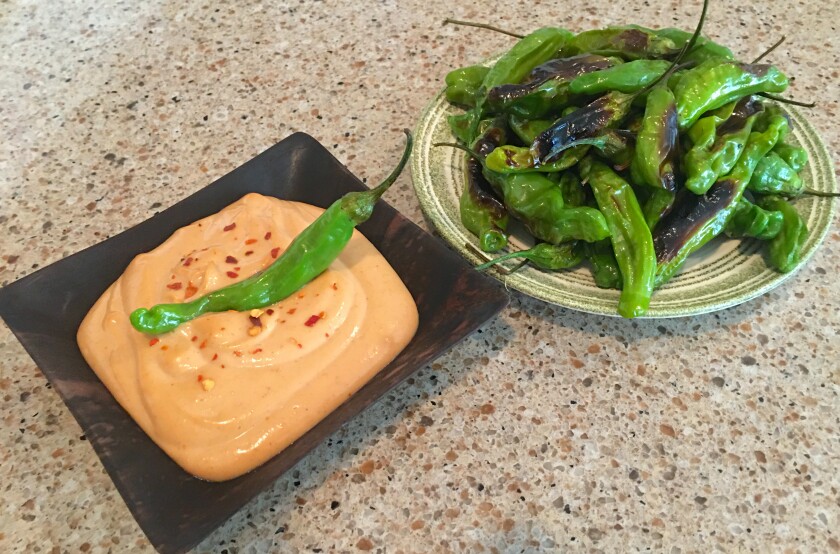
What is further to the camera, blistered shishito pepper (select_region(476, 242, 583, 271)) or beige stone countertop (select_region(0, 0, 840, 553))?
blistered shishito pepper (select_region(476, 242, 583, 271))

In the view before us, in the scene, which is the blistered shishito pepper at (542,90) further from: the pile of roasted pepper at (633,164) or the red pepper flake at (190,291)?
the red pepper flake at (190,291)

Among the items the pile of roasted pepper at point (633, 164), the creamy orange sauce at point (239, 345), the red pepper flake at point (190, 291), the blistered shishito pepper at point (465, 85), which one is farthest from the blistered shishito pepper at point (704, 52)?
the red pepper flake at point (190, 291)

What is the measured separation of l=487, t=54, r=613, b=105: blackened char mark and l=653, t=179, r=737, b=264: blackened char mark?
16.1 inches

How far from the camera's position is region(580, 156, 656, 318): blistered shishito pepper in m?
1.39

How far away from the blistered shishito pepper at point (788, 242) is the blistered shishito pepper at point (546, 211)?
15.6 inches

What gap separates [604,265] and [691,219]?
0.22 metres

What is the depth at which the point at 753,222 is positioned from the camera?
150 centimetres

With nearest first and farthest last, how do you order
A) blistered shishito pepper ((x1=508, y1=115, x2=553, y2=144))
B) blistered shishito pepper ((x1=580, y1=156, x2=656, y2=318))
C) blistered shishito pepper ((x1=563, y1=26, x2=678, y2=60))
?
1. blistered shishito pepper ((x1=580, y1=156, x2=656, y2=318))
2. blistered shishito pepper ((x1=508, y1=115, x2=553, y2=144))
3. blistered shishito pepper ((x1=563, y1=26, x2=678, y2=60))

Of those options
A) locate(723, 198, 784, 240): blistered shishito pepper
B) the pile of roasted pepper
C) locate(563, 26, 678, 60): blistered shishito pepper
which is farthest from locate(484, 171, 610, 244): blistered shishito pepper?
locate(563, 26, 678, 60): blistered shishito pepper

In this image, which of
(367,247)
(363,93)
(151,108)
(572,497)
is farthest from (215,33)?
(572,497)

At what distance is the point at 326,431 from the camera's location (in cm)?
114

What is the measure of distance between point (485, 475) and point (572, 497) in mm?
174

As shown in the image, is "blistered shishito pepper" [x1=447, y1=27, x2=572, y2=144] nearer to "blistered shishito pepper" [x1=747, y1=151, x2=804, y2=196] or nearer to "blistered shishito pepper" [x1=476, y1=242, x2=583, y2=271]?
"blistered shishito pepper" [x1=476, y1=242, x2=583, y2=271]

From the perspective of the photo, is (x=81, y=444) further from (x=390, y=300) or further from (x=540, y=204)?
(x=540, y=204)
